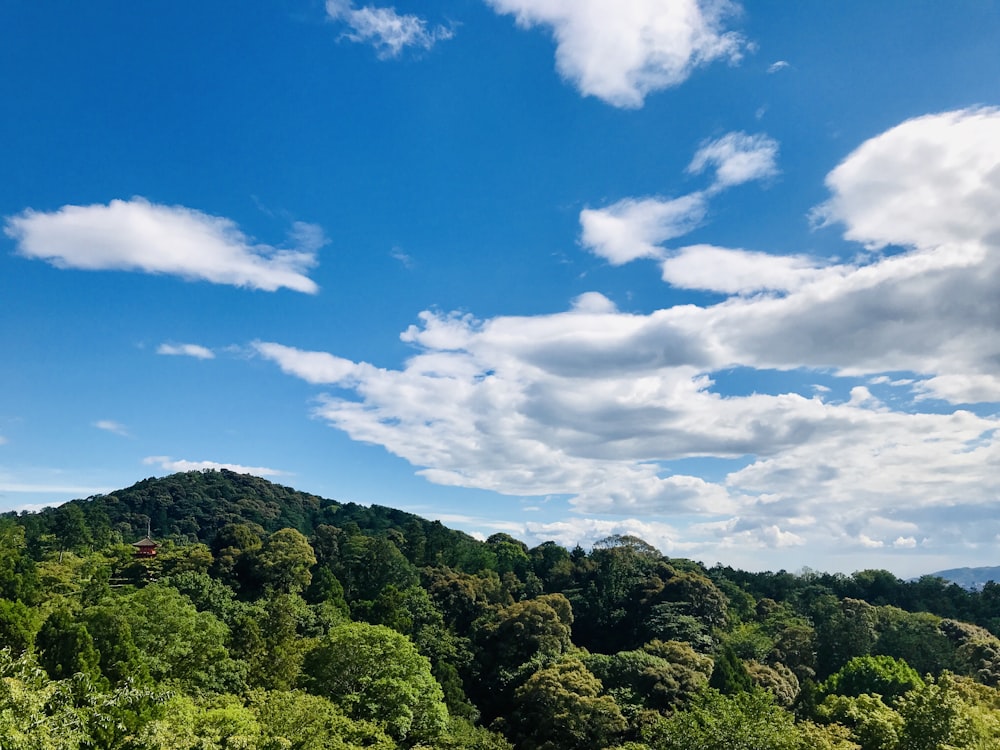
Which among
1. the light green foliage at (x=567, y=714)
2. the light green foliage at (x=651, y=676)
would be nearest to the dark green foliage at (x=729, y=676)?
the light green foliage at (x=651, y=676)

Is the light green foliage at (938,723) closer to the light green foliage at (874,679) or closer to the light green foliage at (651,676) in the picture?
the light green foliage at (651,676)

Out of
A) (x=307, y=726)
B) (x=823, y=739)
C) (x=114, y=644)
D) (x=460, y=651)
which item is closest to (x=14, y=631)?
(x=114, y=644)

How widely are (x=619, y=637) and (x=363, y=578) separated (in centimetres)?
2592

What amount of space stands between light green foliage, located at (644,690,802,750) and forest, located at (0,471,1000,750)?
0.08m

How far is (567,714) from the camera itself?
37.7 metres

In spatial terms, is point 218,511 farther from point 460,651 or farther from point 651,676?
point 651,676

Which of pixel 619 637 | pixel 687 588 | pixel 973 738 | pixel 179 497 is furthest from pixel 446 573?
pixel 179 497

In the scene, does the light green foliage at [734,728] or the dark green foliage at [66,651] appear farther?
the dark green foliage at [66,651]

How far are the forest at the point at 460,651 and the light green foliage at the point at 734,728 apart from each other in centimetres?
8

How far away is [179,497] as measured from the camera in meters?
137

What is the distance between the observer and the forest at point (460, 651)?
22.4 meters

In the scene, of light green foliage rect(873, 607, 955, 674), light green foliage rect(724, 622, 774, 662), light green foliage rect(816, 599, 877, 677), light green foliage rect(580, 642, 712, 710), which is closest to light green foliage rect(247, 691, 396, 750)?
light green foliage rect(580, 642, 712, 710)

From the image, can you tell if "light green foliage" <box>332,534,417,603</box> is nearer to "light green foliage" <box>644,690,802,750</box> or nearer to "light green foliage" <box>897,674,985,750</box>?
"light green foliage" <box>644,690,802,750</box>

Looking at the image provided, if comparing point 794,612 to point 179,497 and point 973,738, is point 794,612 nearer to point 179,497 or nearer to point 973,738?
point 973,738
